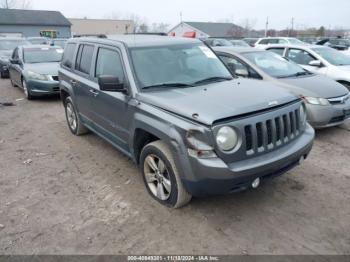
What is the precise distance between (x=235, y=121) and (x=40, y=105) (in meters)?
7.68

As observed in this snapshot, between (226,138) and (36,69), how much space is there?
321 inches

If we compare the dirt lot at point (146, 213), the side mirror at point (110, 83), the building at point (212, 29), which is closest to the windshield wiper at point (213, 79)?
the side mirror at point (110, 83)

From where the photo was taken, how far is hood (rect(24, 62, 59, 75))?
9.39 metres

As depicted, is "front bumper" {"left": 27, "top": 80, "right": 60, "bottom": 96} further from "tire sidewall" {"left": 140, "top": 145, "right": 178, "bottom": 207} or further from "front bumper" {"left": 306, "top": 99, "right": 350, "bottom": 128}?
"front bumper" {"left": 306, "top": 99, "right": 350, "bottom": 128}

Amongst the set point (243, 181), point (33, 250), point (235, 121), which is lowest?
point (33, 250)

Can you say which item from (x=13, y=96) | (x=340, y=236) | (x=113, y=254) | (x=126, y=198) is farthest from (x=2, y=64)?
(x=340, y=236)

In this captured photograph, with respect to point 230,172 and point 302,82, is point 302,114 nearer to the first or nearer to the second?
point 230,172

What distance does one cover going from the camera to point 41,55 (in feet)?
34.6

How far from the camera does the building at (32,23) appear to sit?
41.6 metres

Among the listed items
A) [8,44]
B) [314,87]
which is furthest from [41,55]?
[314,87]

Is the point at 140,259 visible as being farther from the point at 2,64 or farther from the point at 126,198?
the point at 2,64

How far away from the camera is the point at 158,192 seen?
379 cm

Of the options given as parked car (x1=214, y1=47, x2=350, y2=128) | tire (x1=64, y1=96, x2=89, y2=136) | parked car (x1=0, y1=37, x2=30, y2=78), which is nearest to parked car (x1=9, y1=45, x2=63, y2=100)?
tire (x1=64, y1=96, x2=89, y2=136)

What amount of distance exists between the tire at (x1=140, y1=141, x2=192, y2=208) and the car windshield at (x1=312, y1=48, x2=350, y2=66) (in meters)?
6.67
